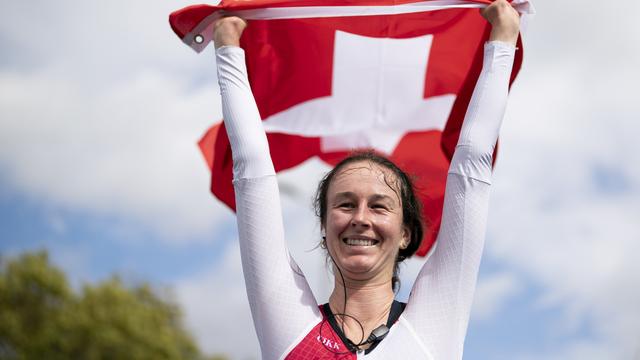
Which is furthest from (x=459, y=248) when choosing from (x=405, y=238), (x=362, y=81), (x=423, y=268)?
(x=362, y=81)

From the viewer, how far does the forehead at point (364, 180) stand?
311cm

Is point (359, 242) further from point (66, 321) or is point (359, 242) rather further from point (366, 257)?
point (66, 321)

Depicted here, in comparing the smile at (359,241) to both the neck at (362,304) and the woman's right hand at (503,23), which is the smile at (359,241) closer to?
the neck at (362,304)

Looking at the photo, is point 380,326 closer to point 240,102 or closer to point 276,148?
point 240,102

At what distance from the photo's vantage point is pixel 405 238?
3293mm

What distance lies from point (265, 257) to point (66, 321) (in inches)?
935

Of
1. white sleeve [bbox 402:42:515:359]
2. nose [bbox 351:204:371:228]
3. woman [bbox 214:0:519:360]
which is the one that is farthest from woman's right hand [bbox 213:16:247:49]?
white sleeve [bbox 402:42:515:359]

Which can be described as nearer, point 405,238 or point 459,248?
point 459,248

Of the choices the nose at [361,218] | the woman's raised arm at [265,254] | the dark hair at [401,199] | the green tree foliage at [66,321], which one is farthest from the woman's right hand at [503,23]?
the green tree foliage at [66,321]

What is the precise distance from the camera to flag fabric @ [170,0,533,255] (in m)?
5.01

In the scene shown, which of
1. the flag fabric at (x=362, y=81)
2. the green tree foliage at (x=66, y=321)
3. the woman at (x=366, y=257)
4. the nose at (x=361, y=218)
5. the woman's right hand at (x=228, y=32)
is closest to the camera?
the woman at (x=366, y=257)

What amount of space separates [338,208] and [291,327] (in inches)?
19.7

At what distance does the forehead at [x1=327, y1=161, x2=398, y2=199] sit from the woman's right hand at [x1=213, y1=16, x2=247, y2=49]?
812 mm

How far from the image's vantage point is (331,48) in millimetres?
5727
